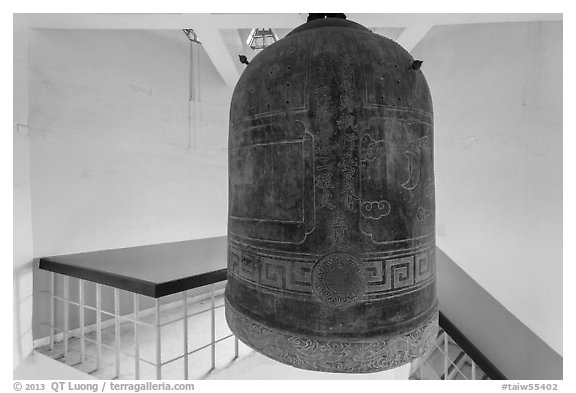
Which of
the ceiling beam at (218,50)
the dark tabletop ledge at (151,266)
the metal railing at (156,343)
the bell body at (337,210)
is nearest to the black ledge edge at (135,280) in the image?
the dark tabletop ledge at (151,266)

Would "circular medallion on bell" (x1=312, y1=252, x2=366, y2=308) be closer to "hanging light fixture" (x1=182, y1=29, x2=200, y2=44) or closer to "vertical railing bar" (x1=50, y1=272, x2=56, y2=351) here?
"vertical railing bar" (x1=50, y1=272, x2=56, y2=351)

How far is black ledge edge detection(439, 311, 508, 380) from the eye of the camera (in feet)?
7.66

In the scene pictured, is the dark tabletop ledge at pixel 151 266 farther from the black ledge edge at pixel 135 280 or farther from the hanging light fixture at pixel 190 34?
the hanging light fixture at pixel 190 34

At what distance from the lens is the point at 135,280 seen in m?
2.08

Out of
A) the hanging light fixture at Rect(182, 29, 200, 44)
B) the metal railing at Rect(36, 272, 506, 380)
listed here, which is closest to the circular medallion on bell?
the metal railing at Rect(36, 272, 506, 380)

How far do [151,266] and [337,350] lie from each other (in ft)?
8.68

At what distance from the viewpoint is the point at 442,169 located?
9.20 feet

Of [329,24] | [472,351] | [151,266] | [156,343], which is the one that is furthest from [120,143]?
[472,351]

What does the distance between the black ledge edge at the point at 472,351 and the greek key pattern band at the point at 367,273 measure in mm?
2085

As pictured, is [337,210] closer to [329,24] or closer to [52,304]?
[329,24]

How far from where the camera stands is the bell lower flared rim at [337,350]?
86 cm

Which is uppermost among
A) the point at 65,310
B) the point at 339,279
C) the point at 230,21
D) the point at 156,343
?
the point at 230,21

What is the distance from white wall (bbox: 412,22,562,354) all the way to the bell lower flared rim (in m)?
1.54
